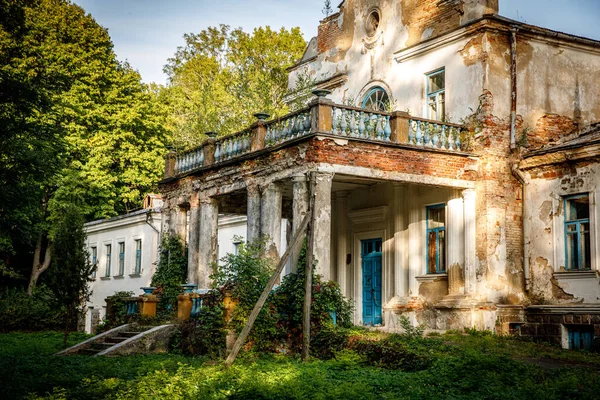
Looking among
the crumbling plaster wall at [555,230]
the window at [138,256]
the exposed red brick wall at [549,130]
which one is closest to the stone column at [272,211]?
the crumbling plaster wall at [555,230]

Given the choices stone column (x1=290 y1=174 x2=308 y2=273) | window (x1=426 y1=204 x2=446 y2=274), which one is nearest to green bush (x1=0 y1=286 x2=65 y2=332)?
stone column (x1=290 y1=174 x2=308 y2=273)

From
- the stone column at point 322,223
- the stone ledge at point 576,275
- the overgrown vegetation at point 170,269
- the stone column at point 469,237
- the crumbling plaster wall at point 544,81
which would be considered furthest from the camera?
the overgrown vegetation at point 170,269

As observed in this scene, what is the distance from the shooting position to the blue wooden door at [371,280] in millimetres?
22328

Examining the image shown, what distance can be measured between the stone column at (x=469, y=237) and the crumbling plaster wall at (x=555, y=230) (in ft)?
4.61

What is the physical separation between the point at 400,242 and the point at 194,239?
6190 millimetres

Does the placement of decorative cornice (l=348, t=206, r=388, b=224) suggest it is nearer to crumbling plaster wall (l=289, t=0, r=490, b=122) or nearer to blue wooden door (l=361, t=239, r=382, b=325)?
blue wooden door (l=361, t=239, r=382, b=325)

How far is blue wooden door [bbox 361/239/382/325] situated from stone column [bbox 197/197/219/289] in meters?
4.52

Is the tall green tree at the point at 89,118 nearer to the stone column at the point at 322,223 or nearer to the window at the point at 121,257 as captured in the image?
the window at the point at 121,257

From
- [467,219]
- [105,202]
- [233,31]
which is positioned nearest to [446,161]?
[467,219]

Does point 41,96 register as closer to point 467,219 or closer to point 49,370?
point 49,370

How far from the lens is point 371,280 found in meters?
22.7

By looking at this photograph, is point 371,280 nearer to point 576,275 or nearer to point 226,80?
point 576,275

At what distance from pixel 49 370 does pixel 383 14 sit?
1439 cm

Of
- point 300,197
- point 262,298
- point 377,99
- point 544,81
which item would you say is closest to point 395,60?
point 377,99
